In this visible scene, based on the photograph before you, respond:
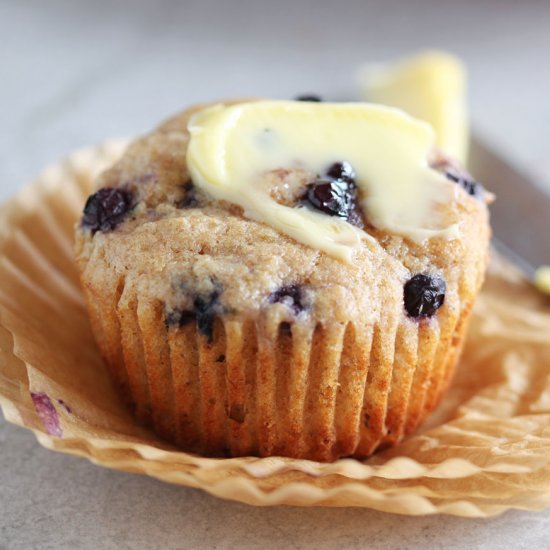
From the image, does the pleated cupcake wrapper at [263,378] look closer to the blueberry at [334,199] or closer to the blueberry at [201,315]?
the blueberry at [201,315]

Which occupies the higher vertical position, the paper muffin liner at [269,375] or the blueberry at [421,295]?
the blueberry at [421,295]

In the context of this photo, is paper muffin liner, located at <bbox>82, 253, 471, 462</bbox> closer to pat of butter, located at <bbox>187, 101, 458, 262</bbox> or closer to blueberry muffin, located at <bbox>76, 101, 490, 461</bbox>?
blueberry muffin, located at <bbox>76, 101, 490, 461</bbox>

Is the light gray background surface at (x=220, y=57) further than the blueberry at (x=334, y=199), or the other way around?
the light gray background surface at (x=220, y=57)

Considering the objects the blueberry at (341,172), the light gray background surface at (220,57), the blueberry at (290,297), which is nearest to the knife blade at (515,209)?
the light gray background surface at (220,57)

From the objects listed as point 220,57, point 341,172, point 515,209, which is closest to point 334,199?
point 341,172

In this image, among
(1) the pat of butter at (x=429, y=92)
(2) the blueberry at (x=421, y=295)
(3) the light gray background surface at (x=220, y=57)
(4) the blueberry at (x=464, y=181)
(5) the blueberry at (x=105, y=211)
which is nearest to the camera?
(2) the blueberry at (x=421, y=295)

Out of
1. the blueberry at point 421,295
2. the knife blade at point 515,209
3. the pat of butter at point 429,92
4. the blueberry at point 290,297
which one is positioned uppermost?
the blueberry at point 290,297

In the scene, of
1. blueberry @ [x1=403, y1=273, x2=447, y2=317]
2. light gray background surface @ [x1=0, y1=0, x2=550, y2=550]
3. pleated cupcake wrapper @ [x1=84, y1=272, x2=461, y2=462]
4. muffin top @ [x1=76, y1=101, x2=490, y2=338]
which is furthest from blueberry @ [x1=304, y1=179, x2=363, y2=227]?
light gray background surface @ [x1=0, y1=0, x2=550, y2=550]
